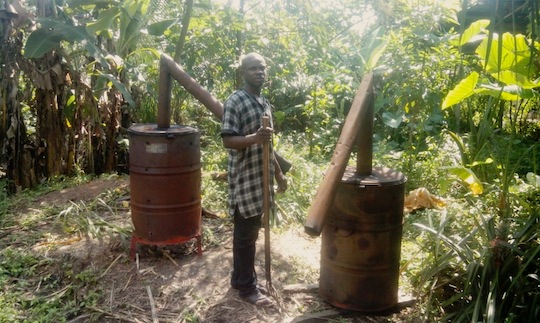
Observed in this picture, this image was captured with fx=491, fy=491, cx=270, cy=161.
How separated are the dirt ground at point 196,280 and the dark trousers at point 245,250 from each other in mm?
139

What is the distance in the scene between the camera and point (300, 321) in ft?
10.7

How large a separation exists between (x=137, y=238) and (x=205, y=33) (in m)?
3.64

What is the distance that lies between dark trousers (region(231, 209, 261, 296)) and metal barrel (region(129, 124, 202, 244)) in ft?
2.50

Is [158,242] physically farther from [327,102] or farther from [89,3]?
[327,102]

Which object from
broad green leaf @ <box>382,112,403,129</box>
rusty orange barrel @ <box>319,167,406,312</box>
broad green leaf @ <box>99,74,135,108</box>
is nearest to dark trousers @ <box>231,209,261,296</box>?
rusty orange barrel @ <box>319,167,406,312</box>

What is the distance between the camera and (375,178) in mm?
3219

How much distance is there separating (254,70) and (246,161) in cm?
62

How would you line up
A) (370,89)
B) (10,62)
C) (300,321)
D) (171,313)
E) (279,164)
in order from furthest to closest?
1. (10,62)
2. (279,164)
3. (171,313)
4. (300,321)
5. (370,89)

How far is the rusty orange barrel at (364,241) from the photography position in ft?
10.2

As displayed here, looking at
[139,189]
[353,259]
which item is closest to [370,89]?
[353,259]

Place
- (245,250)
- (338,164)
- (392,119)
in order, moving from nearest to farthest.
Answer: (338,164), (245,250), (392,119)

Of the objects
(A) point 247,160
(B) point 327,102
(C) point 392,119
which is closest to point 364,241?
(A) point 247,160

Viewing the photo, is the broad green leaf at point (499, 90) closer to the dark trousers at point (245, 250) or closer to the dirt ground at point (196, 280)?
the dirt ground at point (196, 280)

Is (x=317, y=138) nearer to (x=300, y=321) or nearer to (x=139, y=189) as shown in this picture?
(x=139, y=189)
